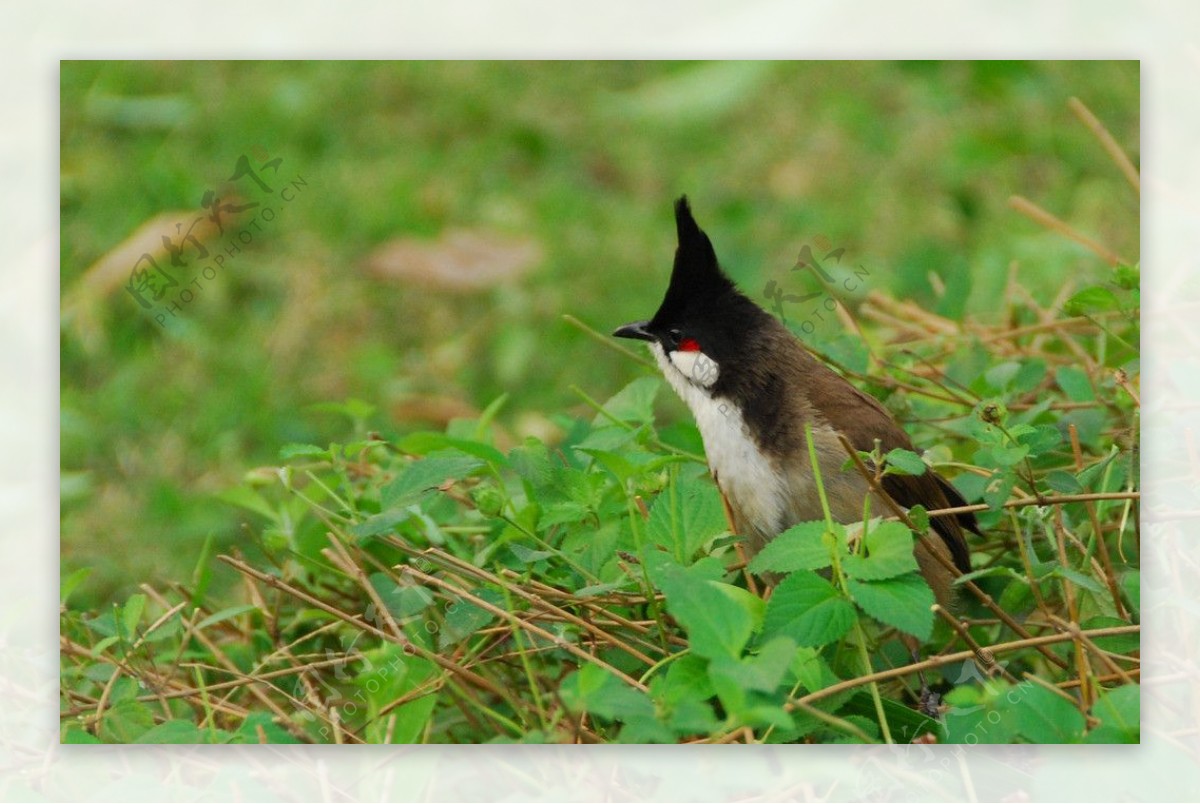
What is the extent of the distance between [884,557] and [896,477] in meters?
0.48

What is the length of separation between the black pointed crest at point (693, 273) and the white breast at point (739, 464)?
0.42ft

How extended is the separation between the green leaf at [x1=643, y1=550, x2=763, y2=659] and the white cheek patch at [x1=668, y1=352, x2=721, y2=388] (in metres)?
0.52

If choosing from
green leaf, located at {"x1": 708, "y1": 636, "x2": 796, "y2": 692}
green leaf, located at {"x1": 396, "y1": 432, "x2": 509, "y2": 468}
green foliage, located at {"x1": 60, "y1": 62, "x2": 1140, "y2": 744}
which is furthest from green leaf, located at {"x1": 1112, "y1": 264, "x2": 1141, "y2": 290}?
green leaf, located at {"x1": 396, "y1": 432, "x2": 509, "y2": 468}

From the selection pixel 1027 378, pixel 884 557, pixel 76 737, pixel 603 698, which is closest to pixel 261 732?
pixel 76 737

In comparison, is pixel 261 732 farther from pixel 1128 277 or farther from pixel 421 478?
pixel 1128 277

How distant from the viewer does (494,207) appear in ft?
13.7

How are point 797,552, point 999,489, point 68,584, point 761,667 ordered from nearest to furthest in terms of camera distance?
point 761,667, point 797,552, point 999,489, point 68,584

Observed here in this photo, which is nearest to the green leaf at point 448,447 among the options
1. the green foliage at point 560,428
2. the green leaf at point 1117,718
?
the green foliage at point 560,428

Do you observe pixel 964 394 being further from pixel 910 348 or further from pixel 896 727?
pixel 896 727

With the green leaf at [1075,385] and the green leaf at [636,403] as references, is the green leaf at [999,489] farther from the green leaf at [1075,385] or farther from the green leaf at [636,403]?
the green leaf at [636,403]

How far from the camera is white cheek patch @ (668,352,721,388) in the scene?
7.63ft

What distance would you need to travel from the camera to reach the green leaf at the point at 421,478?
2.13m

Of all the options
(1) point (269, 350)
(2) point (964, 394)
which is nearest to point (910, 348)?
(2) point (964, 394)

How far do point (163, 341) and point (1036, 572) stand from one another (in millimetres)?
2272
